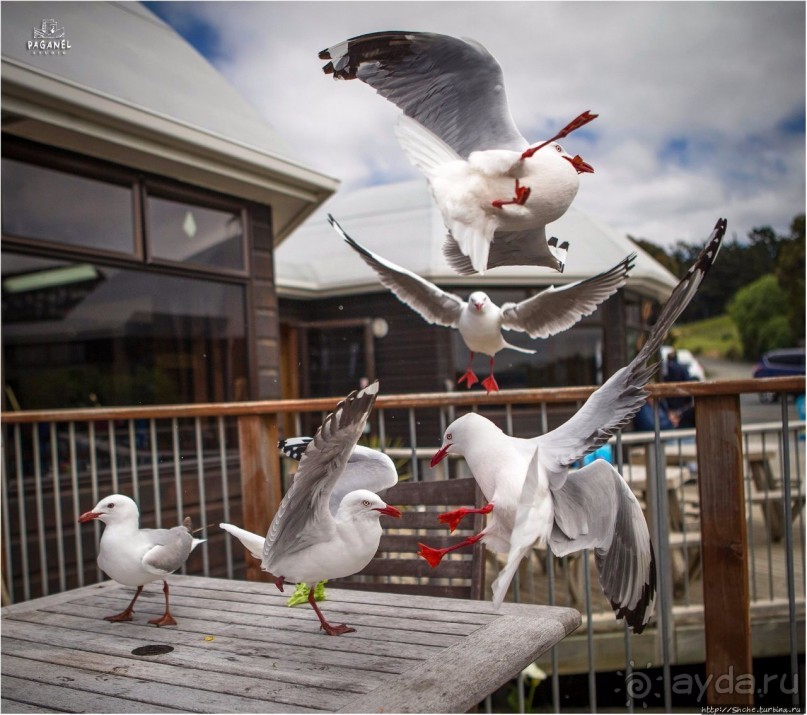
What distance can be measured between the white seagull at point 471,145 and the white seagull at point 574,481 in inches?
7.0

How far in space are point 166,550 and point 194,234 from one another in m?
2.47

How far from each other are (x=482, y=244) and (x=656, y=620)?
2.47m

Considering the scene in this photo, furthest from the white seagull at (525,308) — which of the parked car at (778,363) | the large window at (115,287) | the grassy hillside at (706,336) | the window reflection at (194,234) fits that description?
the parked car at (778,363)

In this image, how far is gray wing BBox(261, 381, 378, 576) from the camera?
29.3 inches

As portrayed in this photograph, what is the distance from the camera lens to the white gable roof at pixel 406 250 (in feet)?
5.29

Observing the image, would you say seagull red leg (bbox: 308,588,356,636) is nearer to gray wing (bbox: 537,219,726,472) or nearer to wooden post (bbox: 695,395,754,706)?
gray wing (bbox: 537,219,726,472)

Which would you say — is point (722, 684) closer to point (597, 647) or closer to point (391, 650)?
point (391, 650)


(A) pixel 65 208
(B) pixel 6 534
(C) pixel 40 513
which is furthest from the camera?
(A) pixel 65 208

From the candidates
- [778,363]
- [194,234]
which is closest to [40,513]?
[194,234]

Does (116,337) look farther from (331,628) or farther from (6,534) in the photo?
(331,628)

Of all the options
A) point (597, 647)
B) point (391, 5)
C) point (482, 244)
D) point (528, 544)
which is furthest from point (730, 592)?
point (597, 647)

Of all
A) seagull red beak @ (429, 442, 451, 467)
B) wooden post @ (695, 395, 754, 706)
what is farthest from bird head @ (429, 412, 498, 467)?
wooden post @ (695, 395, 754, 706)

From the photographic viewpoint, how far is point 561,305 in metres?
0.95

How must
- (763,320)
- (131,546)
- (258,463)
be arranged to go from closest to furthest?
1. (131,546)
2. (258,463)
3. (763,320)
